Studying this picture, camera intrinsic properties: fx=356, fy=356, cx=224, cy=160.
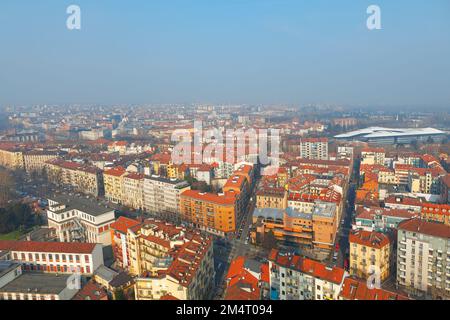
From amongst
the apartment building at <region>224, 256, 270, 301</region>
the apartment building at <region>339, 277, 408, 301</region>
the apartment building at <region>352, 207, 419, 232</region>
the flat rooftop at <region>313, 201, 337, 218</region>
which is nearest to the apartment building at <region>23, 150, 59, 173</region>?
the flat rooftop at <region>313, 201, 337, 218</region>

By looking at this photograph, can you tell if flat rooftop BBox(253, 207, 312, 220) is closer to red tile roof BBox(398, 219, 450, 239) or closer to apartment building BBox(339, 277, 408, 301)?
red tile roof BBox(398, 219, 450, 239)

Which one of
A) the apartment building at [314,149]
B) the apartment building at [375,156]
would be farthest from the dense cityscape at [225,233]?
the apartment building at [314,149]

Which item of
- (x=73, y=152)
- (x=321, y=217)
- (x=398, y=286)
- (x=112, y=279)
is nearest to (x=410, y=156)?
(x=321, y=217)

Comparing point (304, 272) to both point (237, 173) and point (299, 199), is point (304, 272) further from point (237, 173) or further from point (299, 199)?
point (237, 173)

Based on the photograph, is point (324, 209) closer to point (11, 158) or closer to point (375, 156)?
point (375, 156)
